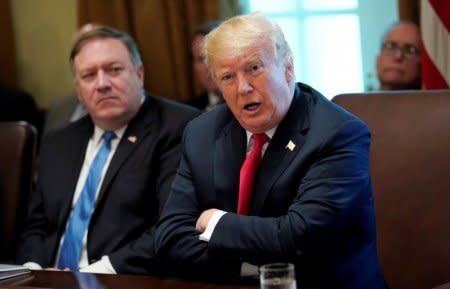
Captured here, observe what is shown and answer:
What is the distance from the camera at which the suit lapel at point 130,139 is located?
10.7 ft

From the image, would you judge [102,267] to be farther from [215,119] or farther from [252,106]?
[252,106]

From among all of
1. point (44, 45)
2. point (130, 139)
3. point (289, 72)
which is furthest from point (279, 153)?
point (44, 45)

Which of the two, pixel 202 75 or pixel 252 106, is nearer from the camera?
pixel 252 106

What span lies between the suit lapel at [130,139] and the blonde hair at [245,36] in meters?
0.86

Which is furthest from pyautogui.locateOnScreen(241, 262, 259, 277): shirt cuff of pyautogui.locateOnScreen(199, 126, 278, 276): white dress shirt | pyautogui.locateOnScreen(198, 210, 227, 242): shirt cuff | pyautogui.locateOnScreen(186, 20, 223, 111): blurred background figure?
pyautogui.locateOnScreen(186, 20, 223, 111): blurred background figure

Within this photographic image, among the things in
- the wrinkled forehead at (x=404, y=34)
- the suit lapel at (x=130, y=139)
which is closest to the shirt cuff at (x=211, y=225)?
the suit lapel at (x=130, y=139)

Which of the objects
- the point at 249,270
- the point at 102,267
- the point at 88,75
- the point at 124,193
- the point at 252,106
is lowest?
the point at 102,267

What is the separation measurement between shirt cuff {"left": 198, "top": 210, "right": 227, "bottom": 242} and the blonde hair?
1.56 feet

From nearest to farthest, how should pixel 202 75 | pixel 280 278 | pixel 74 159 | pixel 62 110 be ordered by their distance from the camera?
pixel 280 278 → pixel 74 159 → pixel 202 75 → pixel 62 110

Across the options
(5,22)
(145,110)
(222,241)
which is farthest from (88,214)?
(5,22)

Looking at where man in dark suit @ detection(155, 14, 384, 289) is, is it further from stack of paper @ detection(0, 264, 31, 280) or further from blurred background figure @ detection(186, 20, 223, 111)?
blurred background figure @ detection(186, 20, 223, 111)

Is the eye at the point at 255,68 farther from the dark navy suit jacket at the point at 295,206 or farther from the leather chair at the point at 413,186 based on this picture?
the leather chair at the point at 413,186

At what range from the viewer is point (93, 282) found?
7.44 feet

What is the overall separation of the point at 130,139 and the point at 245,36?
99 centimetres
